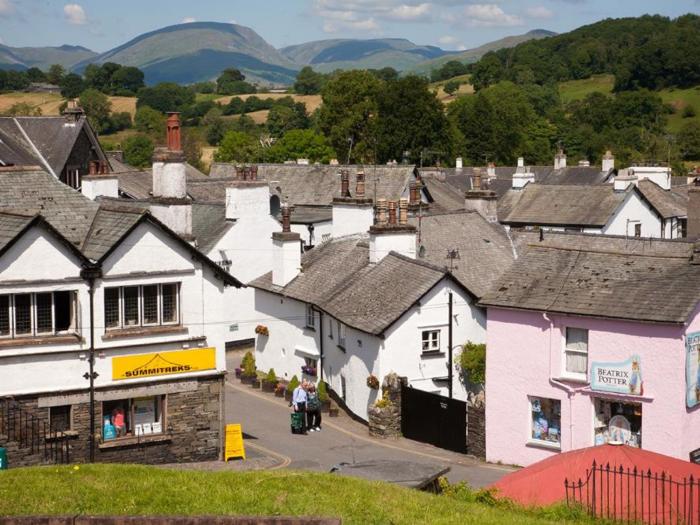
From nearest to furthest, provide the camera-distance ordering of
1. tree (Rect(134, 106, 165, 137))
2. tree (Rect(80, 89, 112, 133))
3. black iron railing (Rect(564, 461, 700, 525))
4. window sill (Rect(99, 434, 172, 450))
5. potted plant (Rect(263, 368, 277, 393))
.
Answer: black iron railing (Rect(564, 461, 700, 525)) → window sill (Rect(99, 434, 172, 450)) → potted plant (Rect(263, 368, 277, 393)) → tree (Rect(134, 106, 165, 137)) → tree (Rect(80, 89, 112, 133))

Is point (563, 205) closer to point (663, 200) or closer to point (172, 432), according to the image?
point (663, 200)

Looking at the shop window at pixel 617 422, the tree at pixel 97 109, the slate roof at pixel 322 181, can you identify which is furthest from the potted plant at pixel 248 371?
the tree at pixel 97 109

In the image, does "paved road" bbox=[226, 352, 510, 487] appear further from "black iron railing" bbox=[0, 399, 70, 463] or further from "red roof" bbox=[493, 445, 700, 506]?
"red roof" bbox=[493, 445, 700, 506]

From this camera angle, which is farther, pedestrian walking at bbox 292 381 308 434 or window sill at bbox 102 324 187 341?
pedestrian walking at bbox 292 381 308 434

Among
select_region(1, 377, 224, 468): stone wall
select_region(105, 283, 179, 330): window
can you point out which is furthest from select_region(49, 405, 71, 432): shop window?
select_region(105, 283, 179, 330): window

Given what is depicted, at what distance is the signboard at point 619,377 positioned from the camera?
1158 inches

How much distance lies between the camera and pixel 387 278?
38.7m

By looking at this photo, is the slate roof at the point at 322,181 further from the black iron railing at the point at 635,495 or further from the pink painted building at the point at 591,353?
the black iron railing at the point at 635,495

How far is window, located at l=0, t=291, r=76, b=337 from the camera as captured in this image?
27.6 m

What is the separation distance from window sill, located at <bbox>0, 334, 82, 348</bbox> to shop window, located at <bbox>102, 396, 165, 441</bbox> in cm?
188

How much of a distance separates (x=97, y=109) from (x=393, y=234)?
146 meters

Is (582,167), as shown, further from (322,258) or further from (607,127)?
(607,127)

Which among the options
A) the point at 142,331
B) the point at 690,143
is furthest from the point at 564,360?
the point at 690,143

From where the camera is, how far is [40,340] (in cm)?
2777
